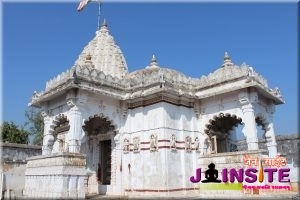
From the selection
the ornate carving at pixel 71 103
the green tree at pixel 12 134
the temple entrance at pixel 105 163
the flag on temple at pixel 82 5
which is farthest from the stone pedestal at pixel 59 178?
the green tree at pixel 12 134

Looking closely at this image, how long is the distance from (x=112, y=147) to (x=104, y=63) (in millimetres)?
5388

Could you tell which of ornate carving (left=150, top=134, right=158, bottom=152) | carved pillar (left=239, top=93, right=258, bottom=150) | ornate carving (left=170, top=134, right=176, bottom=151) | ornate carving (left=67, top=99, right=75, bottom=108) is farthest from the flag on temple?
carved pillar (left=239, top=93, right=258, bottom=150)

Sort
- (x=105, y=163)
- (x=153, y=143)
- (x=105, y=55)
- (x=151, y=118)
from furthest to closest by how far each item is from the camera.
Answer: (x=105, y=55) < (x=105, y=163) < (x=151, y=118) < (x=153, y=143)

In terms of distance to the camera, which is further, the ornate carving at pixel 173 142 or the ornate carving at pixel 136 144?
the ornate carving at pixel 136 144

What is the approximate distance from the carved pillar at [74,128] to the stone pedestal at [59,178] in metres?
1.61

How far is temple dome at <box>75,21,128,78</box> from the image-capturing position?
63.3 ft

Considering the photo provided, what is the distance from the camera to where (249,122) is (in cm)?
1485

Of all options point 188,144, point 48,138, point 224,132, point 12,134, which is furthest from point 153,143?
point 12,134

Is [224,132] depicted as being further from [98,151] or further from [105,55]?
[105,55]

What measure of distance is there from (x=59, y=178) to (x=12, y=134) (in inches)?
889

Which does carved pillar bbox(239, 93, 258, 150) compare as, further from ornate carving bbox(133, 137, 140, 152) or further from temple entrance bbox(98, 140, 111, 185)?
temple entrance bbox(98, 140, 111, 185)

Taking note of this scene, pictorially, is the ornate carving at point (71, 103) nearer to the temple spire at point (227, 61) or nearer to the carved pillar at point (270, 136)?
the temple spire at point (227, 61)

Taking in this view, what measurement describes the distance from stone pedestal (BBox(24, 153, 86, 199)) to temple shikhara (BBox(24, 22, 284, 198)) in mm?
1023

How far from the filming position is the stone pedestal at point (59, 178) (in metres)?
11.6
